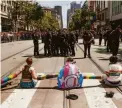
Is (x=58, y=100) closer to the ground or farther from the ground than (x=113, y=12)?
closer to the ground

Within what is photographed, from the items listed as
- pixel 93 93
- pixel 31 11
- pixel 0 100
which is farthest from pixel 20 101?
pixel 31 11

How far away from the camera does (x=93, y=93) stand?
9.64 m

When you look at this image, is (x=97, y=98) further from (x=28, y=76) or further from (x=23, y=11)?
(x=23, y=11)

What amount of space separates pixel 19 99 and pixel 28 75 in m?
1.32

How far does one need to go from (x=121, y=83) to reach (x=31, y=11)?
69706 mm

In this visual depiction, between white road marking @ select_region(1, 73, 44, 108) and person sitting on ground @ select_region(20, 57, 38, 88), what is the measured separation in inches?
12.8

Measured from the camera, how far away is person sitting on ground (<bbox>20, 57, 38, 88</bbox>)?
10.2 metres

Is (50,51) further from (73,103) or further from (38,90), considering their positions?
(73,103)

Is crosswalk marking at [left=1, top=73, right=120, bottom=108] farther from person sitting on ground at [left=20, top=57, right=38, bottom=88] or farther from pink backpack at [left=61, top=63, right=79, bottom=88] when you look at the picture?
pink backpack at [left=61, top=63, right=79, bottom=88]

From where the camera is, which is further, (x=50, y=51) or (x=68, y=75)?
(x=50, y=51)

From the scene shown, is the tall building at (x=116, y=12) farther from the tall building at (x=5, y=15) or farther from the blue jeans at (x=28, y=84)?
the blue jeans at (x=28, y=84)

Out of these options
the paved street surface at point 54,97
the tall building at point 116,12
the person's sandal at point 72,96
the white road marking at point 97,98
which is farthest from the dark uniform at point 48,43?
the tall building at point 116,12

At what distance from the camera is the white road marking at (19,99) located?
8359 millimetres

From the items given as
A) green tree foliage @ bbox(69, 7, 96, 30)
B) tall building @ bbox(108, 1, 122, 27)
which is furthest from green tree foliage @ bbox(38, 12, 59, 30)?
tall building @ bbox(108, 1, 122, 27)
